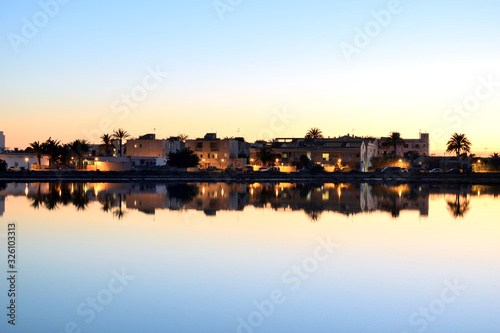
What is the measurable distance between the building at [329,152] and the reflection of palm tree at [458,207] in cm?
4337

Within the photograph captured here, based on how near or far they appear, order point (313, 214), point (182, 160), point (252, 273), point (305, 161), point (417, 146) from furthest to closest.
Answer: point (417, 146), point (305, 161), point (182, 160), point (313, 214), point (252, 273)

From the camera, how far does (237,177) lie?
61.4 metres

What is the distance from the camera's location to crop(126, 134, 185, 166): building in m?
77.2

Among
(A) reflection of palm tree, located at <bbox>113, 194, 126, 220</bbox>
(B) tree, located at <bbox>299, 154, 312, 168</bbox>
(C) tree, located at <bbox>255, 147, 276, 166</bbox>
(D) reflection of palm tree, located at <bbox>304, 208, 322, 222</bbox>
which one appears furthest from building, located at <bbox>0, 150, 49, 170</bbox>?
(D) reflection of palm tree, located at <bbox>304, 208, 322, 222</bbox>

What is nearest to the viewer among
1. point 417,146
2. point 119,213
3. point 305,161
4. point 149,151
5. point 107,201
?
point 119,213

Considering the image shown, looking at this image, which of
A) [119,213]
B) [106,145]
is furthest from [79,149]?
[119,213]

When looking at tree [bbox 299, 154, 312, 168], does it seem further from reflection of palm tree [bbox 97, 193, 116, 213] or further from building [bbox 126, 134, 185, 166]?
reflection of palm tree [bbox 97, 193, 116, 213]

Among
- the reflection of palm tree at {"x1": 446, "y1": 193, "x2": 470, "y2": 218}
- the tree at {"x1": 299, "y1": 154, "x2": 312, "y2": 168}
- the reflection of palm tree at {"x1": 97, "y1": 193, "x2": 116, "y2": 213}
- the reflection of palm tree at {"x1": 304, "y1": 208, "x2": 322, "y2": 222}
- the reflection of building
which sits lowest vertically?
the reflection of palm tree at {"x1": 446, "y1": 193, "x2": 470, "y2": 218}

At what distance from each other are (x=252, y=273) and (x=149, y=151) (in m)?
67.2

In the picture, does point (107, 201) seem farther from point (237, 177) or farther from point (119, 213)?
point (237, 177)

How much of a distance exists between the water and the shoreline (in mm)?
34446

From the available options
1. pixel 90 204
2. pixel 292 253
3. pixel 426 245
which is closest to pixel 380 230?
pixel 426 245

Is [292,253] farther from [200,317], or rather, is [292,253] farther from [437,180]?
[437,180]

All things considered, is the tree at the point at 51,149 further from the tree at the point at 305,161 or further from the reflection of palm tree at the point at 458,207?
the reflection of palm tree at the point at 458,207
